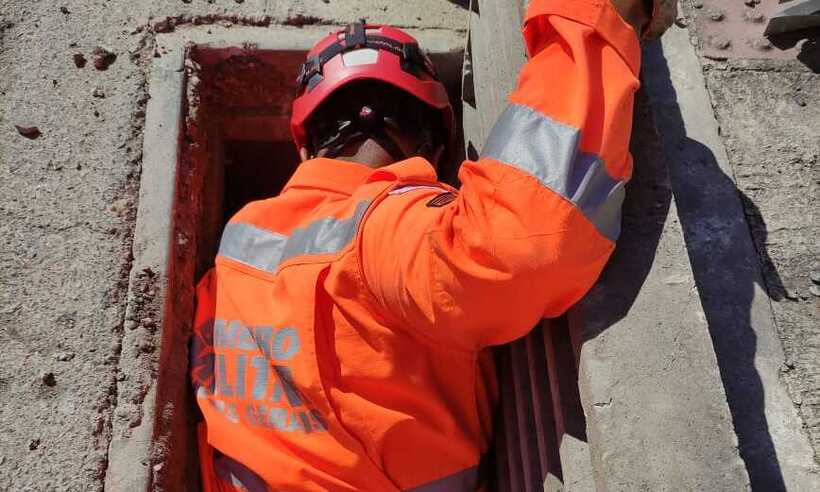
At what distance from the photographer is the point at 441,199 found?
185 centimetres

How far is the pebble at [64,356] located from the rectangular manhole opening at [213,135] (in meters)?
0.30

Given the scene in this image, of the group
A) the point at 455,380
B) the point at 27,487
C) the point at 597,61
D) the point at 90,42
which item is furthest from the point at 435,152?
the point at 27,487

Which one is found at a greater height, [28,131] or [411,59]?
[411,59]

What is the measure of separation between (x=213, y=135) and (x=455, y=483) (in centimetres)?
214

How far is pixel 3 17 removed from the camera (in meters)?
3.01

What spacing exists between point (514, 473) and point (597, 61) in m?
1.30

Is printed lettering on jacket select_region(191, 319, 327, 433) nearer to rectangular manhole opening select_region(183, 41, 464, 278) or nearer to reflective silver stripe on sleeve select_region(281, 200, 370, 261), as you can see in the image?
reflective silver stripe on sleeve select_region(281, 200, 370, 261)

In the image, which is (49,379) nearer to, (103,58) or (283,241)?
(283,241)

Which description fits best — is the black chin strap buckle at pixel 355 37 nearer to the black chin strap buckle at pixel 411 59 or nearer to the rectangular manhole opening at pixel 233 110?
the black chin strap buckle at pixel 411 59

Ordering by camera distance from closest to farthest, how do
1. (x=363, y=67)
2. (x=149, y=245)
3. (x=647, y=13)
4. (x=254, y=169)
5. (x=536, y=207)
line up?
(x=536, y=207) < (x=647, y=13) < (x=149, y=245) < (x=363, y=67) < (x=254, y=169)

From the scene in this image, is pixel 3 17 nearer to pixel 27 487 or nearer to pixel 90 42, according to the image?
pixel 90 42

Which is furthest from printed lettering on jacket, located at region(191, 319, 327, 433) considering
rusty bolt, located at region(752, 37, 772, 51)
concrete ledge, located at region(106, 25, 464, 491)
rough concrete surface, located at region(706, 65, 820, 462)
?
rusty bolt, located at region(752, 37, 772, 51)

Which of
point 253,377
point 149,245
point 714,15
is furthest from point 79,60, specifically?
point 714,15

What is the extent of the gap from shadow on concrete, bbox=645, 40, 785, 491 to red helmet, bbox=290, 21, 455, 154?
909 mm
